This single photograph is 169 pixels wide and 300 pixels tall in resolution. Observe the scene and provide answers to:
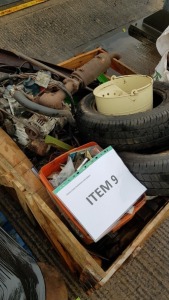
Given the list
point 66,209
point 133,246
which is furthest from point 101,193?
point 133,246

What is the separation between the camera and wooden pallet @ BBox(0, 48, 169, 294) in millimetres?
1384

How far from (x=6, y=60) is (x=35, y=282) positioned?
1484mm

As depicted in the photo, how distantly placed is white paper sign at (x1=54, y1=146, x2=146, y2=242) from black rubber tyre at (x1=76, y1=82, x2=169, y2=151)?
0.47 feet

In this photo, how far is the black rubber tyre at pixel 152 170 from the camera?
1.54 m

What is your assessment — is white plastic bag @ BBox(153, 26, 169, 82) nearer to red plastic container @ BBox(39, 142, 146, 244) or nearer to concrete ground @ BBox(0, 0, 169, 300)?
concrete ground @ BBox(0, 0, 169, 300)

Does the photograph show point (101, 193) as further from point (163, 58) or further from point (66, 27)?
point (66, 27)

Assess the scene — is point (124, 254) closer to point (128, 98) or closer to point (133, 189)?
point (133, 189)

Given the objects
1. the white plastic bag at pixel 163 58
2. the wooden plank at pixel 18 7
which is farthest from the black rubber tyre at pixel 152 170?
the wooden plank at pixel 18 7

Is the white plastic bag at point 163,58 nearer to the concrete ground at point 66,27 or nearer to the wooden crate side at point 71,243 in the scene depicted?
the concrete ground at point 66,27

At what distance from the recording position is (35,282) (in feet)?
4.48

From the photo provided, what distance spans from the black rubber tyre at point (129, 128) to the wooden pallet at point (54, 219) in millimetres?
352

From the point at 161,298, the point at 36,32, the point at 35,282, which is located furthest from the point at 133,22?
the point at 35,282

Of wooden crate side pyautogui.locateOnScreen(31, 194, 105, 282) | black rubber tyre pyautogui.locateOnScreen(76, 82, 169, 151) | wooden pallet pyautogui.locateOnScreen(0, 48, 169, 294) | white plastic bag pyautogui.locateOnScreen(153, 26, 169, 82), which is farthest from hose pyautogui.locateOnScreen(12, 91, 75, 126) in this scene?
white plastic bag pyautogui.locateOnScreen(153, 26, 169, 82)

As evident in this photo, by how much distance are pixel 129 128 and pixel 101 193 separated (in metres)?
0.37
